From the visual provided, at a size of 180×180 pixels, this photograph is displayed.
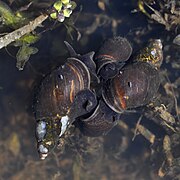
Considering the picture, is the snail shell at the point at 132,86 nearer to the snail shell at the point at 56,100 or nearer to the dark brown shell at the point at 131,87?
the dark brown shell at the point at 131,87

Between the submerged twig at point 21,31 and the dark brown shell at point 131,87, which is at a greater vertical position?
the submerged twig at point 21,31

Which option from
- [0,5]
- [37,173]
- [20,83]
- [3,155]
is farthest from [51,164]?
[0,5]

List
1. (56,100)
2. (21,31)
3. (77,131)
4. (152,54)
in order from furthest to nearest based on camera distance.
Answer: (77,131)
(152,54)
(21,31)
(56,100)

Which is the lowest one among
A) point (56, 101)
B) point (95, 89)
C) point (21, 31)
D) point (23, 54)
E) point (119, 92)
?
point (95, 89)

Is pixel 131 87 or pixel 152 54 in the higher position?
pixel 152 54

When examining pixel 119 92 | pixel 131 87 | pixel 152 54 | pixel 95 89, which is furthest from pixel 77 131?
pixel 152 54

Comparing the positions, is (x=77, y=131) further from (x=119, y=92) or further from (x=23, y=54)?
(x=23, y=54)

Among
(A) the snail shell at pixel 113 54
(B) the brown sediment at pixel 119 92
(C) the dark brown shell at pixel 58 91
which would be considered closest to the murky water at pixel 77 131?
(A) the snail shell at pixel 113 54

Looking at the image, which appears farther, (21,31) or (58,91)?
(21,31)
